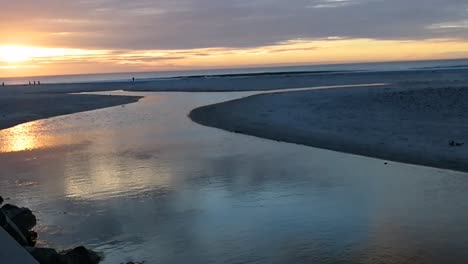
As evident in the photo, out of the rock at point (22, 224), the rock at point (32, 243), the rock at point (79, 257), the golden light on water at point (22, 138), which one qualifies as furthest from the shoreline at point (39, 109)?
the rock at point (79, 257)

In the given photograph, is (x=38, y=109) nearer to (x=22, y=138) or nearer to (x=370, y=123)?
(x=22, y=138)

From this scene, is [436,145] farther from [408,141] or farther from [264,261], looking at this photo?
[264,261]

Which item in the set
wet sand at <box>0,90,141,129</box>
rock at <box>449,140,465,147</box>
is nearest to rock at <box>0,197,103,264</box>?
rock at <box>449,140,465,147</box>

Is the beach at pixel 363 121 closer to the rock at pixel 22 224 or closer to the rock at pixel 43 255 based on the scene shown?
the rock at pixel 22 224

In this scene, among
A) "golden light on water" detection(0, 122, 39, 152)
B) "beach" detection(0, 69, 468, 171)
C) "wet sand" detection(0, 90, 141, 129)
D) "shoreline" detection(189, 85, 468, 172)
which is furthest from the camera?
"wet sand" detection(0, 90, 141, 129)

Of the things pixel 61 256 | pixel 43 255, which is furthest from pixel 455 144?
pixel 43 255

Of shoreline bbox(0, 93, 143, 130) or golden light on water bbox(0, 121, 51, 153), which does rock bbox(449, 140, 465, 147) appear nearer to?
golden light on water bbox(0, 121, 51, 153)
